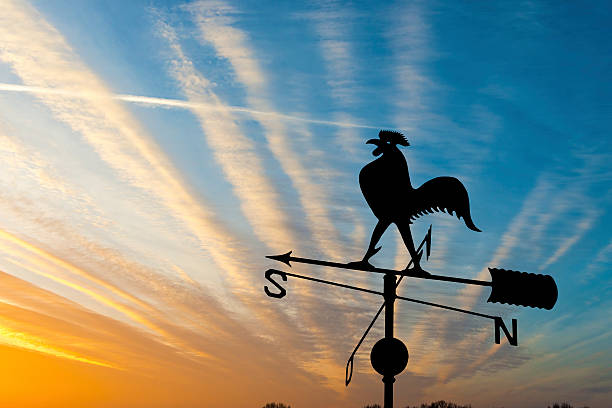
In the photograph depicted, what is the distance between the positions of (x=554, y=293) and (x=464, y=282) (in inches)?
34.4

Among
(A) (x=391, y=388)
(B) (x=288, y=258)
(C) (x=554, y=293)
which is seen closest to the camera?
(A) (x=391, y=388)

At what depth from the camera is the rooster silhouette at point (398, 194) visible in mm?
5781

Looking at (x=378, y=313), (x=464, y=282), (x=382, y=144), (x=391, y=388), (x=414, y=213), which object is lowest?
(x=391, y=388)

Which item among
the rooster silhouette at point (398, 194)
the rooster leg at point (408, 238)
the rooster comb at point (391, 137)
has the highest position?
the rooster comb at point (391, 137)

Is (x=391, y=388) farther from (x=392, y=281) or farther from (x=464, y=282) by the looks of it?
(x=464, y=282)

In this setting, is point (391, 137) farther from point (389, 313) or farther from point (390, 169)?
point (389, 313)

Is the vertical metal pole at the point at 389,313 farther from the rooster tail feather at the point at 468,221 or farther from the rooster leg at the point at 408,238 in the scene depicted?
the rooster tail feather at the point at 468,221

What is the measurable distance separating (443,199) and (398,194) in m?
0.53

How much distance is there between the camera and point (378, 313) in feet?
19.0

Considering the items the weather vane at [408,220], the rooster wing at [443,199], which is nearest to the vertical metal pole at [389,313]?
the weather vane at [408,220]

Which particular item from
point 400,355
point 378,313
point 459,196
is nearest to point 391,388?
point 400,355

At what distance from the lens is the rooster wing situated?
5945 millimetres

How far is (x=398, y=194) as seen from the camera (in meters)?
5.81

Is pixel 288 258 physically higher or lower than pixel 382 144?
lower
